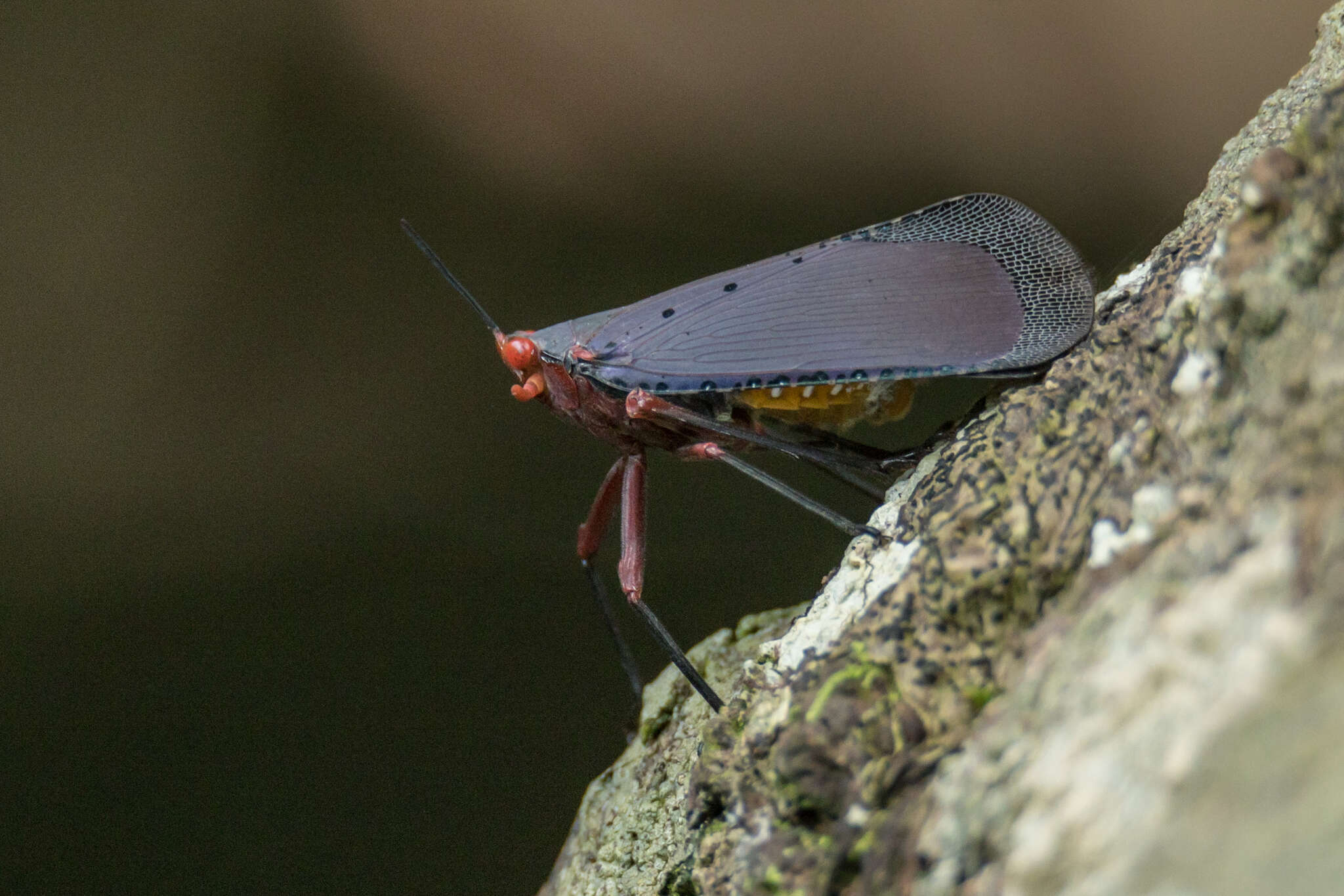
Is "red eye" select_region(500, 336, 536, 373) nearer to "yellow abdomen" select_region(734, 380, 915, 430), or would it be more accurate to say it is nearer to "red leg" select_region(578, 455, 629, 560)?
"red leg" select_region(578, 455, 629, 560)

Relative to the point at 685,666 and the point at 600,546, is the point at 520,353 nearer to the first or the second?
the point at 600,546

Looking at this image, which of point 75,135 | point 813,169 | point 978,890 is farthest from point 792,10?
point 978,890

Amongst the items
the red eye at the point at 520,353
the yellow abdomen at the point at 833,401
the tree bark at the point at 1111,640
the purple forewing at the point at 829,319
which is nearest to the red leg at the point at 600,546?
the red eye at the point at 520,353

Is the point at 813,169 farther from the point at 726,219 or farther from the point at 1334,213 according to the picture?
the point at 1334,213

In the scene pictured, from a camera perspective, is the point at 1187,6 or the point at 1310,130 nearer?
the point at 1310,130

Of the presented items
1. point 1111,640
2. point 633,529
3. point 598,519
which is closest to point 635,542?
point 633,529

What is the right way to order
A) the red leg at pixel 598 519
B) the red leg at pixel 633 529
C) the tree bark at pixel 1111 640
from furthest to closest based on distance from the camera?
1. the red leg at pixel 598 519
2. the red leg at pixel 633 529
3. the tree bark at pixel 1111 640

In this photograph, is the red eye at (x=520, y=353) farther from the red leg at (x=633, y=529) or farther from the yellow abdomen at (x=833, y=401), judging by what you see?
the yellow abdomen at (x=833, y=401)
